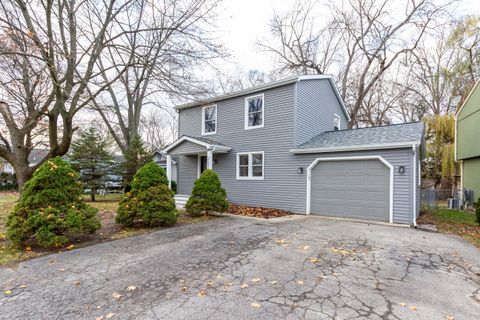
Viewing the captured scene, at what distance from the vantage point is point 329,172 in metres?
9.55

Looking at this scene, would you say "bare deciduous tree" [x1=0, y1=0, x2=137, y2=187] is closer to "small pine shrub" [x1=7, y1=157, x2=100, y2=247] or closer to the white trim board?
"small pine shrub" [x1=7, y1=157, x2=100, y2=247]

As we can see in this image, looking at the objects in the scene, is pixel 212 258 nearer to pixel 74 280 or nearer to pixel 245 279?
pixel 245 279

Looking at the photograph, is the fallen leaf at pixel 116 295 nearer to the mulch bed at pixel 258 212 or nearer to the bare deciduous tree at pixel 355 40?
the mulch bed at pixel 258 212

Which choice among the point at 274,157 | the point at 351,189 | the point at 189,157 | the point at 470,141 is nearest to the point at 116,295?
the point at 351,189

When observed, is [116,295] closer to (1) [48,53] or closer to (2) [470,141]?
(1) [48,53]

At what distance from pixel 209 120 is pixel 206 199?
5659 millimetres

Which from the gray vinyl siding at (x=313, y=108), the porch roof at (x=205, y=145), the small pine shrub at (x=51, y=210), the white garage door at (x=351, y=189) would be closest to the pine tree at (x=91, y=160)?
the porch roof at (x=205, y=145)

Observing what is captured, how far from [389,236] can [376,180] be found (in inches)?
96.8

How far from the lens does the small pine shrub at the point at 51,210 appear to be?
5.19 m

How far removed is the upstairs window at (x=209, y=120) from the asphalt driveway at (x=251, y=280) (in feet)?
25.9

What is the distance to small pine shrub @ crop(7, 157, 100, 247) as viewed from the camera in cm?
519

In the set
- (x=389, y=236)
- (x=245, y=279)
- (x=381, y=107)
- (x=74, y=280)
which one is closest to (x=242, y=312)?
(x=245, y=279)

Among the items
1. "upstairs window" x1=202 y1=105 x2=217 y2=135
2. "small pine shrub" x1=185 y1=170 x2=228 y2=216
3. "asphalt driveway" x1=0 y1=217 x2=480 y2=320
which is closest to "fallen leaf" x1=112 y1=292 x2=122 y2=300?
"asphalt driveway" x1=0 y1=217 x2=480 y2=320

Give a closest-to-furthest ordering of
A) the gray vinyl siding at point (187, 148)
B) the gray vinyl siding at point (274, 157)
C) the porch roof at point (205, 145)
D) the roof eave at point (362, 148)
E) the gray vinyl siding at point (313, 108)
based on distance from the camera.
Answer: the roof eave at point (362, 148)
the gray vinyl siding at point (274, 157)
the gray vinyl siding at point (313, 108)
the porch roof at point (205, 145)
the gray vinyl siding at point (187, 148)
